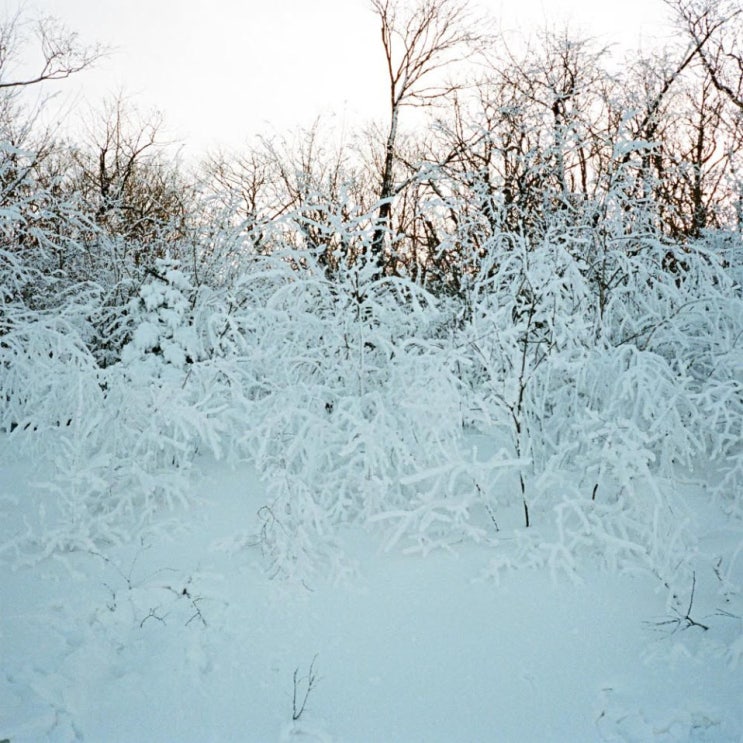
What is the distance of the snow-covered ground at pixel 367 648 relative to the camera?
284 centimetres

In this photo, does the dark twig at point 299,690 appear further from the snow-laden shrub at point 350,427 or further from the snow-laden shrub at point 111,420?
the snow-laden shrub at point 111,420

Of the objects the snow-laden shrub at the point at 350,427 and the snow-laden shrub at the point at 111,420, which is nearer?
the snow-laden shrub at the point at 350,427

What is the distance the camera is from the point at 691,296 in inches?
224

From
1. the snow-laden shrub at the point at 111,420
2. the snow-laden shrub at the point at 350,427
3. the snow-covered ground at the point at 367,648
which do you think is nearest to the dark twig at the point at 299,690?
the snow-covered ground at the point at 367,648

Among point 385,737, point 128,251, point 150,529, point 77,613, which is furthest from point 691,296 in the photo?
point 128,251

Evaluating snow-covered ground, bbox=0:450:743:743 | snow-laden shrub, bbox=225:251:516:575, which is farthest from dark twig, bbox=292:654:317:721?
snow-laden shrub, bbox=225:251:516:575

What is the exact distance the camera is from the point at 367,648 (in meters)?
3.41

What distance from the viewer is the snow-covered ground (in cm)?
284

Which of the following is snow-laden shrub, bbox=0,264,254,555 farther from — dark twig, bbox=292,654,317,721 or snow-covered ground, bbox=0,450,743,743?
dark twig, bbox=292,654,317,721

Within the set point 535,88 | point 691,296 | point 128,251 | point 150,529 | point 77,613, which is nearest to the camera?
point 77,613

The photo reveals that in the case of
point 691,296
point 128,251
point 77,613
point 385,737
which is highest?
point 128,251

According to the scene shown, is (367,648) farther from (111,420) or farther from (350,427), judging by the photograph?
(111,420)

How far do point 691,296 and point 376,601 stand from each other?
A: 4446 mm

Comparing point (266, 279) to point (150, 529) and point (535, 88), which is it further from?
point (535, 88)
